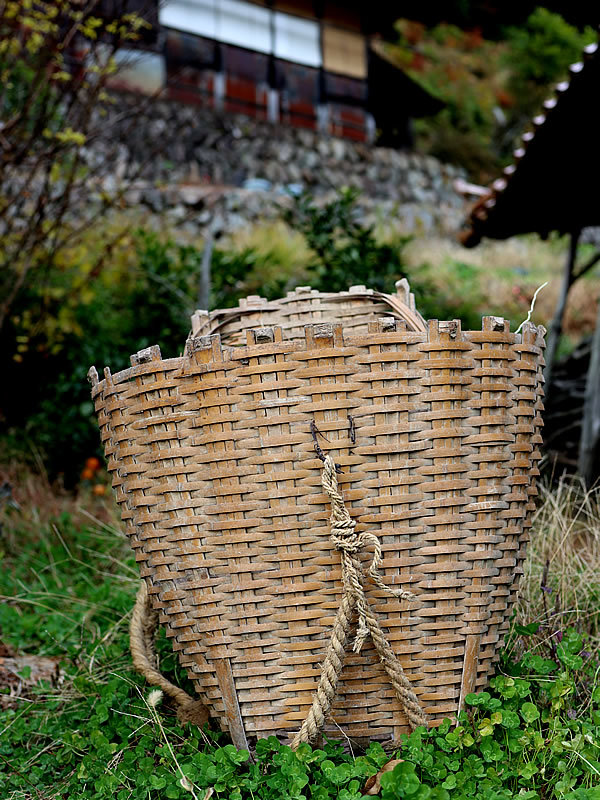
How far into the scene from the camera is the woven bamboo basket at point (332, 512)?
163 cm

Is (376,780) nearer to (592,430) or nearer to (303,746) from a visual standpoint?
(303,746)

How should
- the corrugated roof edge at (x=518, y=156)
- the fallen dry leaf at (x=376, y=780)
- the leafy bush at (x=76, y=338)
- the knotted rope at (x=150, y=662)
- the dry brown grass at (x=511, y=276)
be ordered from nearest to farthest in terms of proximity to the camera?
the fallen dry leaf at (x=376, y=780)
the knotted rope at (x=150, y=662)
the corrugated roof edge at (x=518, y=156)
the leafy bush at (x=76, y=338)
the dry brown grass at (x=511, y=276)

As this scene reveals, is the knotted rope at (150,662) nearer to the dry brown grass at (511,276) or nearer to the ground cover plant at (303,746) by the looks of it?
the ground cover plant at (303,746)

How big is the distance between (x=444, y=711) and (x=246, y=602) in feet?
1.72

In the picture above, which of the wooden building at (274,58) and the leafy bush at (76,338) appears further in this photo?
the wooden building at (274,58)

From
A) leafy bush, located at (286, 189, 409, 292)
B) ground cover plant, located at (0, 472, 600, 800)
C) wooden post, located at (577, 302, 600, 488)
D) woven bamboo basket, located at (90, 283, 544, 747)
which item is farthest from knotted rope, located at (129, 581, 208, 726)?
leafy bush, located at (286, 189, 409, 292)

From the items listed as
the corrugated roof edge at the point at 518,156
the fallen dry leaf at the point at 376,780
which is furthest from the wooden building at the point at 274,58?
the fallen dry leaf at the point at 376,780

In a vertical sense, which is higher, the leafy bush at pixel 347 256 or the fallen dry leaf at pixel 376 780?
the leafy bush at pixel 347 256

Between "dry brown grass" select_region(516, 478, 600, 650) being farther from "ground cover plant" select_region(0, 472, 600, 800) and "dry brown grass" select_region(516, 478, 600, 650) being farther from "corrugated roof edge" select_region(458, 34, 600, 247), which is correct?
"corrugated roof edge" select_region(458, 34, 600, 247)

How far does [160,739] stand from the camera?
1.92 metres

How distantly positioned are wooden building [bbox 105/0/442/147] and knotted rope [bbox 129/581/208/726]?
11.6 meters

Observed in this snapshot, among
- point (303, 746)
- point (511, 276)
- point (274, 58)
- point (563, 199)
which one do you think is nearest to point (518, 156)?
point (563, 199)

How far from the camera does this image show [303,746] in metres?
1.62

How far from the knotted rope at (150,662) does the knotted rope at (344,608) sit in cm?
44
